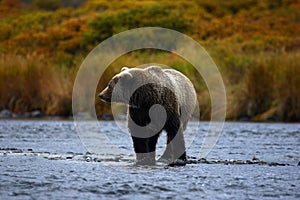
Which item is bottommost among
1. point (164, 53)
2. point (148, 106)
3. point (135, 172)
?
point (135, 172)

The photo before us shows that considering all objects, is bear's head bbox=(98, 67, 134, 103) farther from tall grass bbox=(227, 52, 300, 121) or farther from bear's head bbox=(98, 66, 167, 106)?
tall grass bbox=(227, 52, 300, 121)

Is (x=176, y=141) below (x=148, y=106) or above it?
below

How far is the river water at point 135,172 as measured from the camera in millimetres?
9320

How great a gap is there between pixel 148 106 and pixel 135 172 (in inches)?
54.6

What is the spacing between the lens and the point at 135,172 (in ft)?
37.7

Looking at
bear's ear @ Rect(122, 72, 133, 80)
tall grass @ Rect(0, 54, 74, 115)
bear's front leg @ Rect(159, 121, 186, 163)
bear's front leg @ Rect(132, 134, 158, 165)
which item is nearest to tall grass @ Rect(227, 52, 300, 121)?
tall grass @ Rect(0, 54, 74, 115)

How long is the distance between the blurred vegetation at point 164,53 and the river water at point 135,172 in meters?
8.53

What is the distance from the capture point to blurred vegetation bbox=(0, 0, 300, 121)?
89.7 ft

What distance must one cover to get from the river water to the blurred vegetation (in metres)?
8.53

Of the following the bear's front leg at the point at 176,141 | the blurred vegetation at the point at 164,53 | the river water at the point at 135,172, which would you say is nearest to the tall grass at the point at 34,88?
the blurred vegetation at the point at 164,53

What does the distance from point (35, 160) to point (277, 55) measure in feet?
57.5

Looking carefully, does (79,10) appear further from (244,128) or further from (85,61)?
(244,128)

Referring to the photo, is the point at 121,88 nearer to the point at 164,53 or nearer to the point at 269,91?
the point at 269,91

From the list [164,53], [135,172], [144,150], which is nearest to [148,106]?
[144,150]
